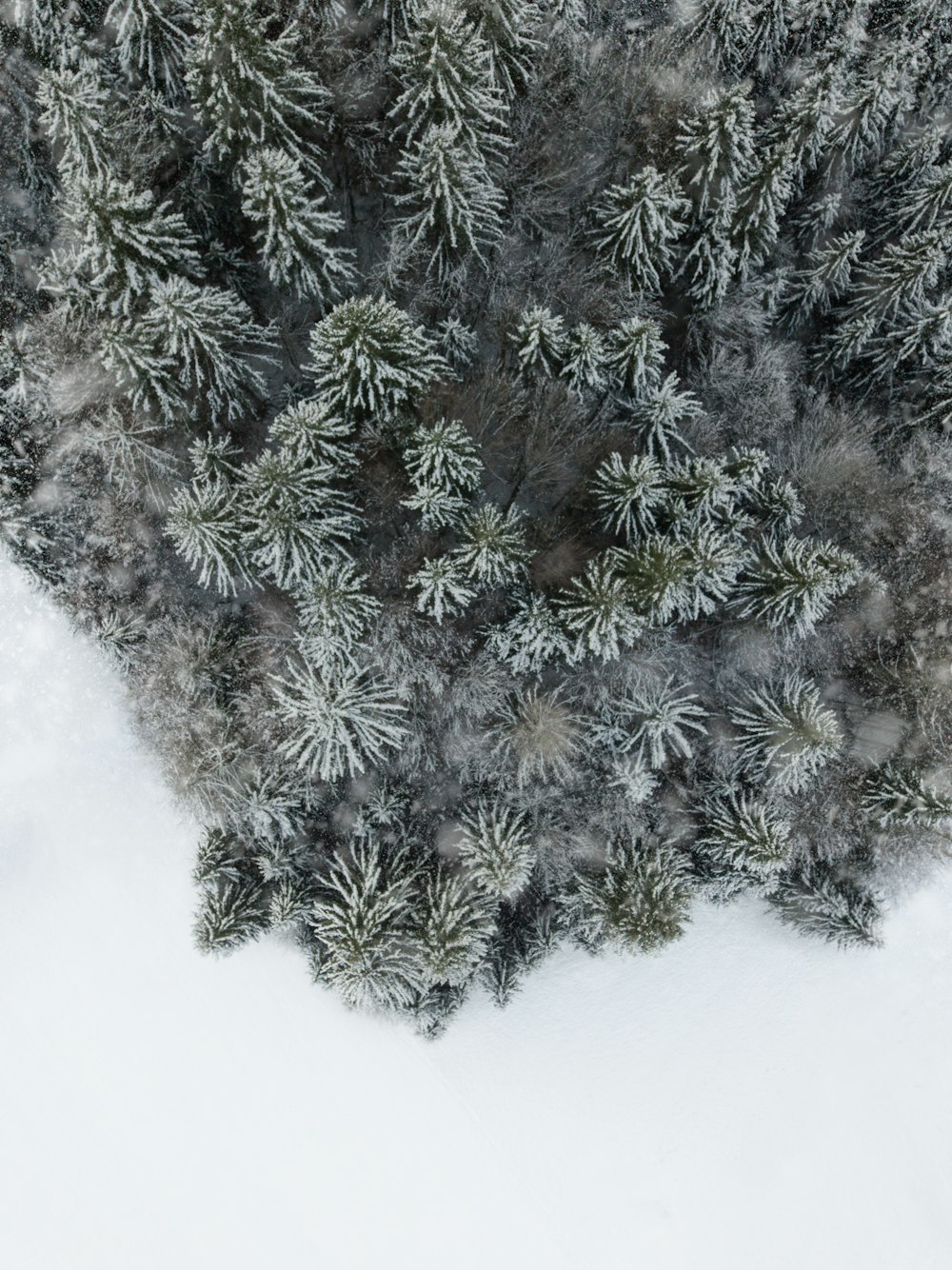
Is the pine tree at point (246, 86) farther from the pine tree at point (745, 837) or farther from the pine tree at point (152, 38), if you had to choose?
the pine tree at point (745, 837)

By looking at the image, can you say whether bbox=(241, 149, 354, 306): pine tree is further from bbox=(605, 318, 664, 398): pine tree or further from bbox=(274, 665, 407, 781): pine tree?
bbox=(274, 665, 407, 781): pine tree

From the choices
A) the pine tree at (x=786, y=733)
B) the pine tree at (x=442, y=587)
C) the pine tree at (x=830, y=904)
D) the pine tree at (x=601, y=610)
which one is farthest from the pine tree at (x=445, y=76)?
the pine tree at (x=830, y=904)

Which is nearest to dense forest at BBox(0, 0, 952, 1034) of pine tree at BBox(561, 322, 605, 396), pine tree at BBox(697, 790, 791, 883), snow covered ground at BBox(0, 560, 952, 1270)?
pine tree at BBox(561, 322, 605, 396)

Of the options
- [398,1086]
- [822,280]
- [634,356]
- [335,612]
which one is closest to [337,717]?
[335,612]

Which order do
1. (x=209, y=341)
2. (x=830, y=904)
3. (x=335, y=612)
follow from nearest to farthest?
(x=209, y=341) → (x=335, y=612) → (x=830, y=904)

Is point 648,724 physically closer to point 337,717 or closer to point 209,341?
point 337,717
